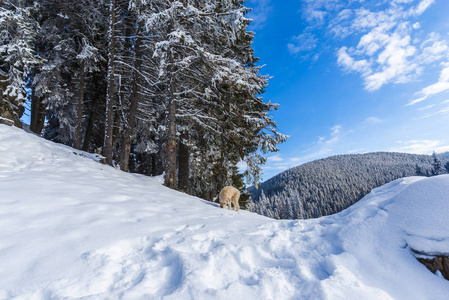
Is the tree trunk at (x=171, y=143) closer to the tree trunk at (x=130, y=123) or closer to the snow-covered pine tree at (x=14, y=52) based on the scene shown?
the tree trunk at (x=130, y=123)

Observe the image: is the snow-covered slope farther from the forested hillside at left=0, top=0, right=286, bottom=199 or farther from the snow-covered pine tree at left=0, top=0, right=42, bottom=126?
the snow-covered pine tree at left=0, top=0, right=42, bottom=126

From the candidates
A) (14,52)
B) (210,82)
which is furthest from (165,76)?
(14,52)

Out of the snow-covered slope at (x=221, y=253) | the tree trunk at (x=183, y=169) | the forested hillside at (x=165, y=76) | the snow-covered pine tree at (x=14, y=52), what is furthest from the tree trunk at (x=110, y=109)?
the snow-covered slope at (x=221, y=253)

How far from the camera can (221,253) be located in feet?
8.33

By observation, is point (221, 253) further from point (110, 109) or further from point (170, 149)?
point (110, 109)

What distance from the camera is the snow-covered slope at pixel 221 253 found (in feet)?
6.61

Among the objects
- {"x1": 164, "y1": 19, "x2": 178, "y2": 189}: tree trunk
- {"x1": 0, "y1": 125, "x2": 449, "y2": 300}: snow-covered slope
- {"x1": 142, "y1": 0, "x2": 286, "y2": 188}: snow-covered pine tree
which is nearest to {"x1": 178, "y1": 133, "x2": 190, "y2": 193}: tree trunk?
{"x1": 142, "y1": 0, "x2": 286, "y2": 188}: snow-covered pine tree

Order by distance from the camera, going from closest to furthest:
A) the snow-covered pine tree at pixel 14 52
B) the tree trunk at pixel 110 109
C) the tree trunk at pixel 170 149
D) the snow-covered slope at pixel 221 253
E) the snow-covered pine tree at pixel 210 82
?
the snow-covered slope at pixel 221 253, the snow-covered pine tree at pixel 210 82, the tree trunk at pixel 170 149, the tree trunk at pixel 110 109, the snow-covered pine tree at pixel 14 52

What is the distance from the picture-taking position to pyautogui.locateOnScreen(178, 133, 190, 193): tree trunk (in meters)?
10.9

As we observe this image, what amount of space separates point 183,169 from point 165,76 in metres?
4.71

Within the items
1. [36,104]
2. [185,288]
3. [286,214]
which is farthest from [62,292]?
[286,214]

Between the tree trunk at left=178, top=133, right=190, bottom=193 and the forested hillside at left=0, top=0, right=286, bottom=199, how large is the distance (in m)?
0.05

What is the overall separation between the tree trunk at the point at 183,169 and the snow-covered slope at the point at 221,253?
23.7 feet

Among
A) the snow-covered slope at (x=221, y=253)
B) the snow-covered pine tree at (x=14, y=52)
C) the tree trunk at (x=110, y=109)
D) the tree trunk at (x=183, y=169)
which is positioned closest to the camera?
the snow-covered slope at (x=221, y=253)
